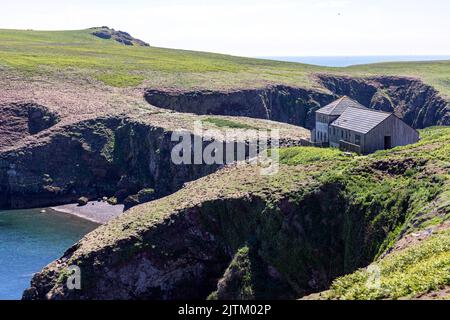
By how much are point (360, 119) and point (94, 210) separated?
4396cm

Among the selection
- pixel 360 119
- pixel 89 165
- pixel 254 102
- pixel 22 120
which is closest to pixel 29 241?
pixel 89 165

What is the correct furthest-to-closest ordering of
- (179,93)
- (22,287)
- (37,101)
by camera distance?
(179,93), (37,101), (22,287)

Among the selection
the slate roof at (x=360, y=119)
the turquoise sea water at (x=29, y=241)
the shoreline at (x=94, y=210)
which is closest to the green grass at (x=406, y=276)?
the slate roof at (x=360, y=119)

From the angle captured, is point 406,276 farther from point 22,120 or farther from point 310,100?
point 310,100

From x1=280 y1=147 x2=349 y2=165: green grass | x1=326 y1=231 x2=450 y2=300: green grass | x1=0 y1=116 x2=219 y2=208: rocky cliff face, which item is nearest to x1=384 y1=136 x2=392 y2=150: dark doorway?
x1=280 y1=147 x2=349 y2=165: green grass

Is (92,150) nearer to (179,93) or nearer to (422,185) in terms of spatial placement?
(179,93)

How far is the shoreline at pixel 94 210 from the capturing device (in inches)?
3492

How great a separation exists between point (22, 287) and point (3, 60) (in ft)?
311

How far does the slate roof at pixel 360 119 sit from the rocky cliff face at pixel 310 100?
5607 cm

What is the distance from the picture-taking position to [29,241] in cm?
7819

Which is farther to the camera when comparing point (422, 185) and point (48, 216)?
point (48, 216)

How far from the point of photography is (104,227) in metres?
62.2

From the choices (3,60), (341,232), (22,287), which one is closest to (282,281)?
(341,232)

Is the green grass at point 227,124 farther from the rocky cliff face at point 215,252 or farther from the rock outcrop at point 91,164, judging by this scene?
the rocky cliff face at point 215,252
